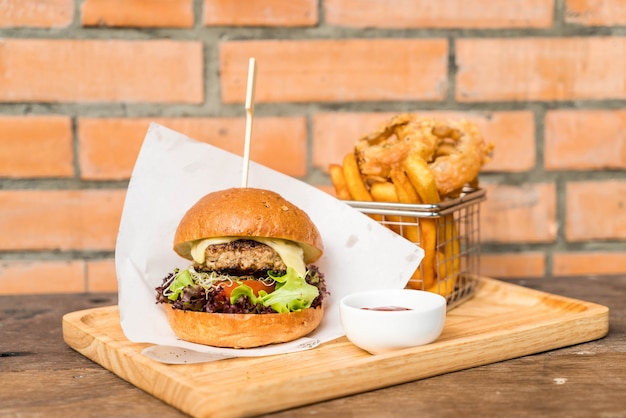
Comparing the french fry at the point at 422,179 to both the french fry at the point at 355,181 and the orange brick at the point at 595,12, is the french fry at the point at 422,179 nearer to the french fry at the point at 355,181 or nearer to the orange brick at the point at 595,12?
the french fry at the point at 355,181

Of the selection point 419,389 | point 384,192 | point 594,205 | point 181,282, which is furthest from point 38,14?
point 594,205

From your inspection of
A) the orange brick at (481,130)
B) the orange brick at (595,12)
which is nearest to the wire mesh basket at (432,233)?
the orange brick at (481,130)

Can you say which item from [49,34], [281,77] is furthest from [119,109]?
[281,77]

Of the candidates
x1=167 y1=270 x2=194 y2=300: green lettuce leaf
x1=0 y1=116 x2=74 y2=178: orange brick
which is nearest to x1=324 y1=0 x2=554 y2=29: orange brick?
x1=0 y1=116 x2=74 y2=178: orange brick

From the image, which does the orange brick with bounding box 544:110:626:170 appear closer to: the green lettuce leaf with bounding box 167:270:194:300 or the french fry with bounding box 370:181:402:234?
the french fry with bounding box 370:181:402:234

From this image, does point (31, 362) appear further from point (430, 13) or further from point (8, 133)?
point (430, 13)

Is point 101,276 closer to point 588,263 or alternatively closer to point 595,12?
point 588,263
